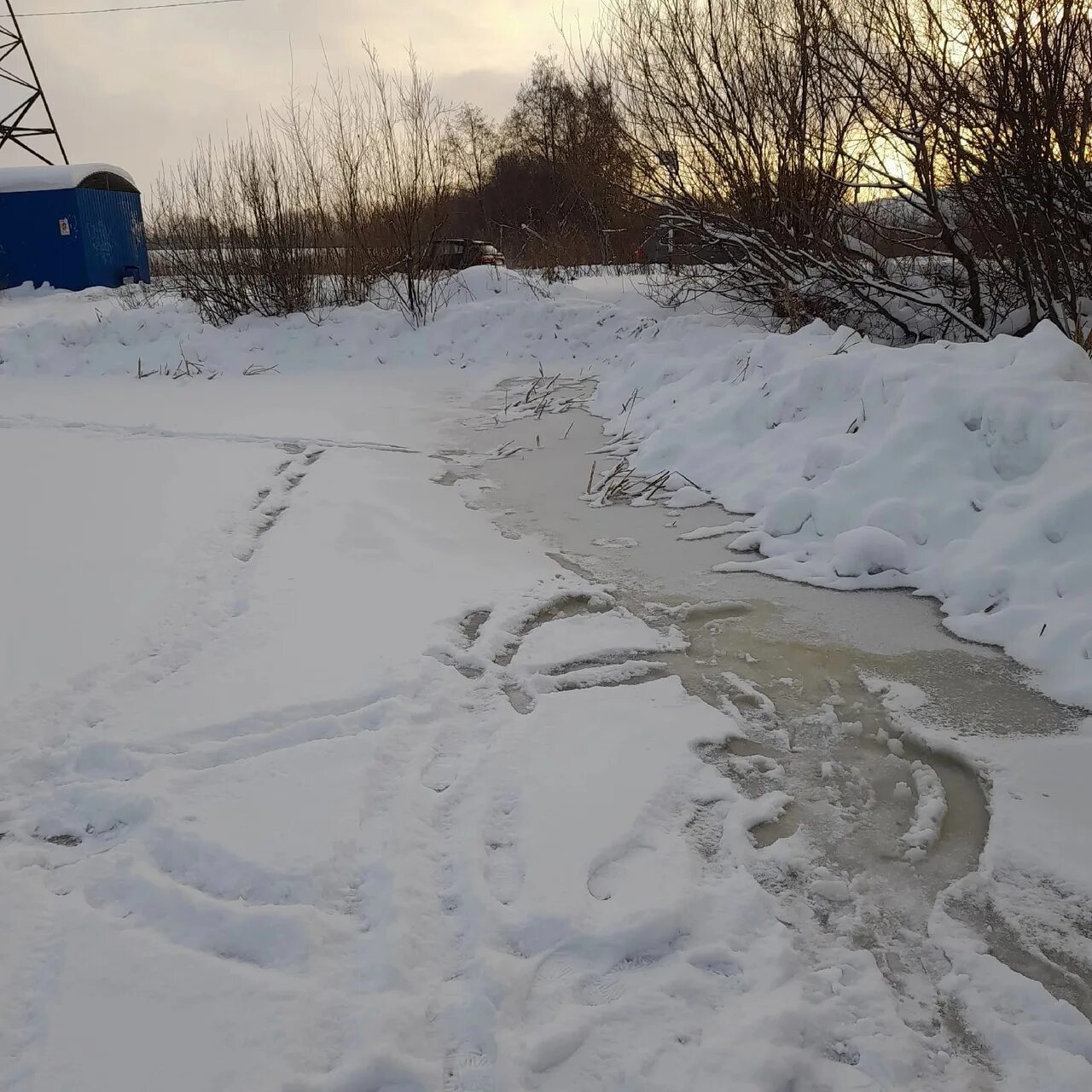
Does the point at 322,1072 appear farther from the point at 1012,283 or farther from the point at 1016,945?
the point at 1012,283

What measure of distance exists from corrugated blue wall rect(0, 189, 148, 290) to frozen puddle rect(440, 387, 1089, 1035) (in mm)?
14351

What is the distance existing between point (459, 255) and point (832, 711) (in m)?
11.7

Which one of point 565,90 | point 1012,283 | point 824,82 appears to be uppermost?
point 565,90

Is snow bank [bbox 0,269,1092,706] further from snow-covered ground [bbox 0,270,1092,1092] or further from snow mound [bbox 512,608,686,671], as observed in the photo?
snow mound [bbox 512,608,686,671]

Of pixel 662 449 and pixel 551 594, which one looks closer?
pixel 551 594

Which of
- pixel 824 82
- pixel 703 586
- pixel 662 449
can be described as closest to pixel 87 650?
pixel 703 586

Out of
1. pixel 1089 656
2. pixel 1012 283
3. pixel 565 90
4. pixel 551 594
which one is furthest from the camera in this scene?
pixel 565 90

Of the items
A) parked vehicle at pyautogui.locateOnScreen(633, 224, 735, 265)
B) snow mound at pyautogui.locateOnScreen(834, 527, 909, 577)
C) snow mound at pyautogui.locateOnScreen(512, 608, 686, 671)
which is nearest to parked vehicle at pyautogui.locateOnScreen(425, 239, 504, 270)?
parked vehicle at pyautogui.locateOnScreen(633, 224, 735, 265)

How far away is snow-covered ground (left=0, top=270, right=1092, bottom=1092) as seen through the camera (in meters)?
1.49

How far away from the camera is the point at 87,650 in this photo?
279 cm

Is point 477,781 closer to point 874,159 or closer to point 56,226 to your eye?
point 874,159

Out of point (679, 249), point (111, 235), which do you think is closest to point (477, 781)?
point (679, 249)

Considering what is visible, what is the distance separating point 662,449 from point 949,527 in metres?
2.03

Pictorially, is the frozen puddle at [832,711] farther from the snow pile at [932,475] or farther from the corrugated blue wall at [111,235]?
the corrugated blue wall at [111,235]
